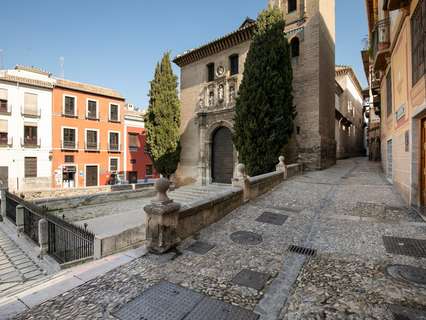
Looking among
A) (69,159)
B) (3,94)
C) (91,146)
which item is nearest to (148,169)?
(91,146)

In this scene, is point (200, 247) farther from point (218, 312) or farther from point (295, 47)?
point (295, 47)

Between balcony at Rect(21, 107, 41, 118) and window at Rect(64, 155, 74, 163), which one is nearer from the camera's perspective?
balcony at Rect(21, 107, 41, 118)

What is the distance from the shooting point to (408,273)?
3354 mm

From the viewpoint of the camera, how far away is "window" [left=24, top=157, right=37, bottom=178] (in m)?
19.4

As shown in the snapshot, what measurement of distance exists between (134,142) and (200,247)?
24847 mm

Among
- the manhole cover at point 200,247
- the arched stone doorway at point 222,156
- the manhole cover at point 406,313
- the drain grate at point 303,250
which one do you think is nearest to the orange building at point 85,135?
the arched stone doorway at point 222,156

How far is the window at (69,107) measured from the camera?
2162cm

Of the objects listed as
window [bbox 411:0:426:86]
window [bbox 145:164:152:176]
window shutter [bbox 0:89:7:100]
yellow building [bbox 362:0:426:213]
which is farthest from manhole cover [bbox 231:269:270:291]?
window [bbox 145:164:152:176]

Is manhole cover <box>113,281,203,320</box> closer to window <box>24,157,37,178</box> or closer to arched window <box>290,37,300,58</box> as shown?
arched window <box>290,37,300,58</box>

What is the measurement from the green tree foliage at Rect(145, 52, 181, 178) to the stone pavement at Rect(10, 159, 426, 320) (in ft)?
43.3

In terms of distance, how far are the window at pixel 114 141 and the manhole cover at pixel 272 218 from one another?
74.0 ft

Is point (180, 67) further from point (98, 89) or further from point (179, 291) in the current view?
point (179, 291)

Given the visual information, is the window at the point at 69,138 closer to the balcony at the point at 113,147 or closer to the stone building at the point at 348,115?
the balcony at the point at 113,147

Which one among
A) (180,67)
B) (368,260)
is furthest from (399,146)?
(180,67)
